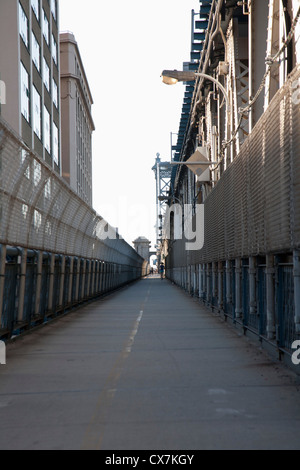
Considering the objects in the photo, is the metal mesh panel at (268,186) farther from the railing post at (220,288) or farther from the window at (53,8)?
the window at (53,8)

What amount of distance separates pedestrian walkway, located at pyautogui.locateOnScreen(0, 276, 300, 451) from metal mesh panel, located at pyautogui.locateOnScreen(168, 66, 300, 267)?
1888 mm

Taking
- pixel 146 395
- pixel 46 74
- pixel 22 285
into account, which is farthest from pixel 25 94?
pixel 146 395

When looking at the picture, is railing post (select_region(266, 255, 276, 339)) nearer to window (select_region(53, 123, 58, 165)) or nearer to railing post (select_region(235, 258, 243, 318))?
railing post (select_region(235, 258, 243, 318))

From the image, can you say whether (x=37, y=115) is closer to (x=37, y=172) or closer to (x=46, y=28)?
(x=46, y=28)

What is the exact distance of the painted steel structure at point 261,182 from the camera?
26.6 ft

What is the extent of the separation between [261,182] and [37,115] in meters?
29.9

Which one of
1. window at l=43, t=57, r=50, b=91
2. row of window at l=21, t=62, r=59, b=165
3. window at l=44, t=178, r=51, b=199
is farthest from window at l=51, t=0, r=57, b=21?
window at l=44, t=178, r=51, b=199

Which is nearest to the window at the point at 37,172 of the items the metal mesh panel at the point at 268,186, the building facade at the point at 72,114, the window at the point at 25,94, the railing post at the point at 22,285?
the railing post at the point at 22,285

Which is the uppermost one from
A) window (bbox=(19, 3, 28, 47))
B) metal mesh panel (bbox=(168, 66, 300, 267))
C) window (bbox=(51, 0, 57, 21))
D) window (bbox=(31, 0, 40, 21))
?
window (bbox=(51, 0, 57, 21))

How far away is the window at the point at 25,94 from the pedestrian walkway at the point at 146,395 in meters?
22.9

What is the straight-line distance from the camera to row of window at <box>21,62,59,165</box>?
33412 mm
